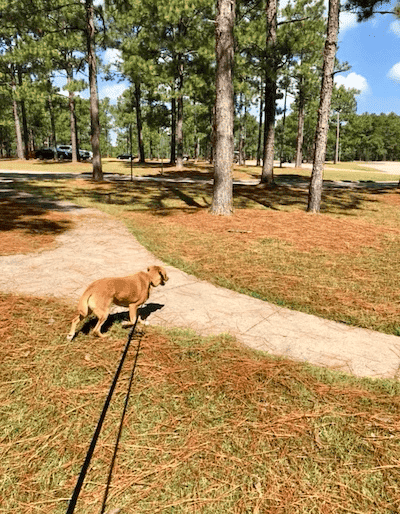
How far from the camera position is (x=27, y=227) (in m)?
7.18

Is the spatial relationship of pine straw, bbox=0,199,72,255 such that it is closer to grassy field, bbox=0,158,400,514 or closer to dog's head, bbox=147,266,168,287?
grassy field, bbox=0,158,400,514

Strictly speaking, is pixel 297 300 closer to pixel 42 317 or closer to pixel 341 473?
pixel 341 473

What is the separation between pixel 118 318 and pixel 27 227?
487 cm

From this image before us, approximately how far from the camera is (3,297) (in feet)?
12.3

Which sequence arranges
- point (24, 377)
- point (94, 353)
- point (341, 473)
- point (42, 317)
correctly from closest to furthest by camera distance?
point (341, 473)
point (24, 377)
point (94, 353)
point (42, 317)

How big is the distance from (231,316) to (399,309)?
6.57ft

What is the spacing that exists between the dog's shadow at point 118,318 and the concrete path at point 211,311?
0.09ft

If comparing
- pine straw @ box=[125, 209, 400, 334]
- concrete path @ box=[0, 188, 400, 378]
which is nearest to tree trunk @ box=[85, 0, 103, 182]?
pine straw @ box=[125, 209, 400, 334]

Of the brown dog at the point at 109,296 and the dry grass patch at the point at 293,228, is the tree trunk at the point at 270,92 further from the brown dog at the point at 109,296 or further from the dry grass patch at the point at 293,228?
the brown dog at the point at 109,296

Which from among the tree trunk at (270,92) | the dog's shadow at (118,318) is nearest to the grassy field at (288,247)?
the dog's shadow at (118,318)

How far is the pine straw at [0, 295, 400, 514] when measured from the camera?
5.41ft

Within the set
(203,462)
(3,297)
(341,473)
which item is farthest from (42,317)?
(341,473)

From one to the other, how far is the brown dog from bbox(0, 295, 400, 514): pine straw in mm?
249

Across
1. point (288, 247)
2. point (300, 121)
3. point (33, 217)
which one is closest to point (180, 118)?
point (300, 121)
